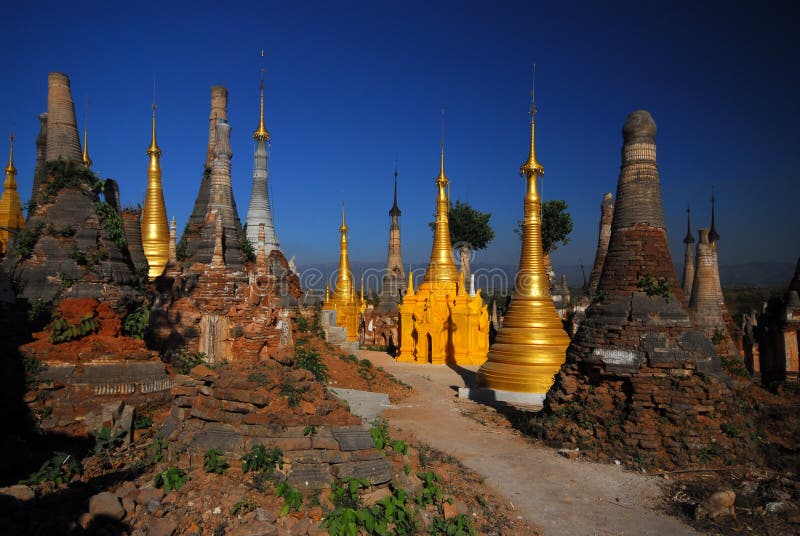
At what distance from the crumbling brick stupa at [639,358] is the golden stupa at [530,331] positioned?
12.6ft

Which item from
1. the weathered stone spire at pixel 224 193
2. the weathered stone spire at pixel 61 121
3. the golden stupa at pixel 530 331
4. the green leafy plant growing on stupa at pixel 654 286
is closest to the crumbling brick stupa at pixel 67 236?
Result: the weathered stone spire at pixel 61 121

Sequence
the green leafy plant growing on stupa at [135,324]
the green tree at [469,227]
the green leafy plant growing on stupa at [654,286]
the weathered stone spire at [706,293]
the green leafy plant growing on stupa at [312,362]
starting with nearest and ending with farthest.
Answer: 1. the green leafy plant growing on stupa at [135,324]
2. the green leafy plant growing on stupa at [654,286]
3. the green leafy plant growing on stupa at [312,362]
4. the weathered stone spire at [706,293]
5. the green tree at [469,227]

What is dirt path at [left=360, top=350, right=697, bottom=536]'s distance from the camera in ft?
23.2

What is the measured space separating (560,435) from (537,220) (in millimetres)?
8779

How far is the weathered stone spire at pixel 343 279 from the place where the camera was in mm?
31547

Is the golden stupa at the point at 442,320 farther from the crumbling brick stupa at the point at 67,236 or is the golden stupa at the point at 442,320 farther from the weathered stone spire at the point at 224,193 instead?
the crumbling brick stupa at the point at 67,236

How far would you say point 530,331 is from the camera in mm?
15898

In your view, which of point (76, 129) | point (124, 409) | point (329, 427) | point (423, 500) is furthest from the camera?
point (76, 129)

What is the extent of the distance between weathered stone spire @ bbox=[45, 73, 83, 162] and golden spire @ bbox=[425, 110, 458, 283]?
16711 millimetres

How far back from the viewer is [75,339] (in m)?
9.12

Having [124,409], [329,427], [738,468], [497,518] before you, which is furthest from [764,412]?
[124,409]

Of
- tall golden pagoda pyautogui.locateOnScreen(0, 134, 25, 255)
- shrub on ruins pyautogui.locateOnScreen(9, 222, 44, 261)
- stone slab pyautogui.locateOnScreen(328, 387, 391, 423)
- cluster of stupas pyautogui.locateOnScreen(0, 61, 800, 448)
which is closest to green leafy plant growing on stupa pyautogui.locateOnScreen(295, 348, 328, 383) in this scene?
stone slab pyautogui.locateOnScreen(328, 387, 391, 423)

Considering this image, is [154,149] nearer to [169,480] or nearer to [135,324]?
[135,324]

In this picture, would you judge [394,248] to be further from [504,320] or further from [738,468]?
[738,468]
